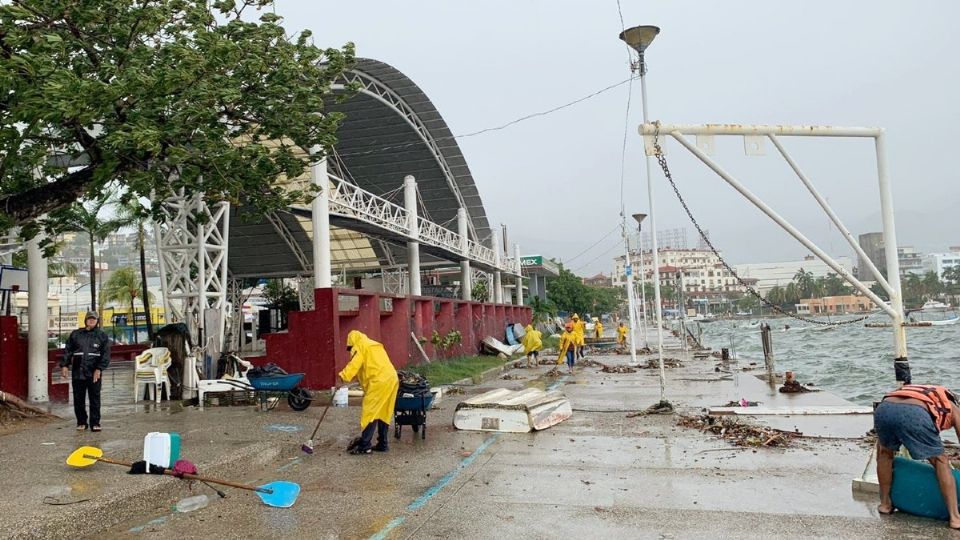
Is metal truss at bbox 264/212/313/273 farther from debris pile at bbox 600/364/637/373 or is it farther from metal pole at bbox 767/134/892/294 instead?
metal pole at bbox 767/134/892/294

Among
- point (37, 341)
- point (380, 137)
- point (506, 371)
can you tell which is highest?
point (380, 137)

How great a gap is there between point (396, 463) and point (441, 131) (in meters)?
24.1

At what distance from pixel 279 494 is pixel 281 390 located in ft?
19.9

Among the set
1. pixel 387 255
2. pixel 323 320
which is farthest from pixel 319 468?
pixel 387 255

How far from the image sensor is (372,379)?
8.35m

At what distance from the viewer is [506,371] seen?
75.2ft

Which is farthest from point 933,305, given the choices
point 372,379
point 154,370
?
point 372,379

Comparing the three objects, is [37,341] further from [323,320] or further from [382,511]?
[382,511]

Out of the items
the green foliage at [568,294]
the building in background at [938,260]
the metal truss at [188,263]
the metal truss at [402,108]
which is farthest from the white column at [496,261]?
the building in background at [938,260]

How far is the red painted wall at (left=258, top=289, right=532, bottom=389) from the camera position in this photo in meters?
14.3

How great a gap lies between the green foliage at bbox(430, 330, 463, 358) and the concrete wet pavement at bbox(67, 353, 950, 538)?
11.3m

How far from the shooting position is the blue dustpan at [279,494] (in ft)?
19.2

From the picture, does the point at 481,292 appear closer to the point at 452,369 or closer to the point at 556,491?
the point at 452,369

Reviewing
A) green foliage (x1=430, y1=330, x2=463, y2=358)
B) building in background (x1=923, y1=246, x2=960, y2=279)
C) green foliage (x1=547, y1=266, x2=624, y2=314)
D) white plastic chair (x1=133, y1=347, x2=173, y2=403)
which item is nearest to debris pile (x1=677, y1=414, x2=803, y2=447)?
white plastic chair (x1=133, y1=347, x2=173, y2=403)
